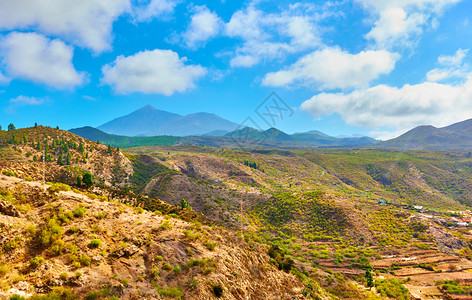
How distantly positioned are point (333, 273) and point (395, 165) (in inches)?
5909

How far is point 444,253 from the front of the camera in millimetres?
50062

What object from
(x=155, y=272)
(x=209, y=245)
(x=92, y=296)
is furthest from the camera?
(x=209, y=245)

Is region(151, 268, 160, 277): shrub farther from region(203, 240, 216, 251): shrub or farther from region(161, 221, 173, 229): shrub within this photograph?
region(203, 240, 216, 251): shrub

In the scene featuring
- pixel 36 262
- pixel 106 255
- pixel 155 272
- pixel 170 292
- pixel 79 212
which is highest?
pixel 79 212

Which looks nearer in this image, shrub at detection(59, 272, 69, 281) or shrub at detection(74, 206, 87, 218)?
shrub at detection(59, 272, 69, 281)

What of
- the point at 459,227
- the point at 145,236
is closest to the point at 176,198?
the point at 145,236

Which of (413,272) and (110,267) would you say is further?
(413,272)

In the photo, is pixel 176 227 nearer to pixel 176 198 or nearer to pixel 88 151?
pixel 176 198

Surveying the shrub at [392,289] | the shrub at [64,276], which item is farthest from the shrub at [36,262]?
the shrub at [392,289]

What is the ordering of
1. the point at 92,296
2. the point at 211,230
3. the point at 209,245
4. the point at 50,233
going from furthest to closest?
the point at 211,230, the point at 209,245, the point at 50,233, the point at 92,296

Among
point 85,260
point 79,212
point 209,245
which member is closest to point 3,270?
point 85,260

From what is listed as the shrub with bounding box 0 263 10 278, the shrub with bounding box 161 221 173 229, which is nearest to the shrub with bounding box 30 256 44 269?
the shrub with bounding box 0 263 10 278

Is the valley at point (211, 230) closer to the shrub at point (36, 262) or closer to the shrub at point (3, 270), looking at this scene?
the shrub at point (3, 270)

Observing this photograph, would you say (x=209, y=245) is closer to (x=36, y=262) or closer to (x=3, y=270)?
(x=36, y=262)
